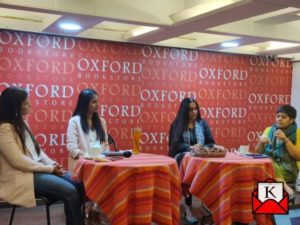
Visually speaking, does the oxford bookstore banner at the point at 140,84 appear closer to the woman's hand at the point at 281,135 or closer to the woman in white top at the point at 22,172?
the woman in white top at the point at 22,172

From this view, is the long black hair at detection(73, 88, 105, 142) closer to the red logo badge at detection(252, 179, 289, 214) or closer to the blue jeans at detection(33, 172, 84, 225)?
the blue jeans at detection(33, 172, 84, 225)

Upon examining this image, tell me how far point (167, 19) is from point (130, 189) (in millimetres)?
1680

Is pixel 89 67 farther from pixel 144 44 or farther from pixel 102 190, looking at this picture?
pixel 102 190

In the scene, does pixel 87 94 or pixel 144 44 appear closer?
pixel 87 94

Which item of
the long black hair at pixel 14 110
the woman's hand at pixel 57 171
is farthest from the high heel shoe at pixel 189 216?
the long black hair at pixel 14 110

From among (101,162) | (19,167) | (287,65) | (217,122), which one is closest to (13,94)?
(19,167)

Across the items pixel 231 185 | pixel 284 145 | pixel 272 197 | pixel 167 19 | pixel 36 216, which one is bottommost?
pixel 36 216

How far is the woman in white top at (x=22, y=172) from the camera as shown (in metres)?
2.56

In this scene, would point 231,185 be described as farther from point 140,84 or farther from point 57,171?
point 140,84

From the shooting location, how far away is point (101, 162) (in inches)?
105

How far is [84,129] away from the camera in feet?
11.7

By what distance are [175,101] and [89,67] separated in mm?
1223

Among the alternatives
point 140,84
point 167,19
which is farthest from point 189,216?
point 167,19

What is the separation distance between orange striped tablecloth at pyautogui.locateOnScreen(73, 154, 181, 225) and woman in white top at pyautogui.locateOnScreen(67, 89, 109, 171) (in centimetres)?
80
